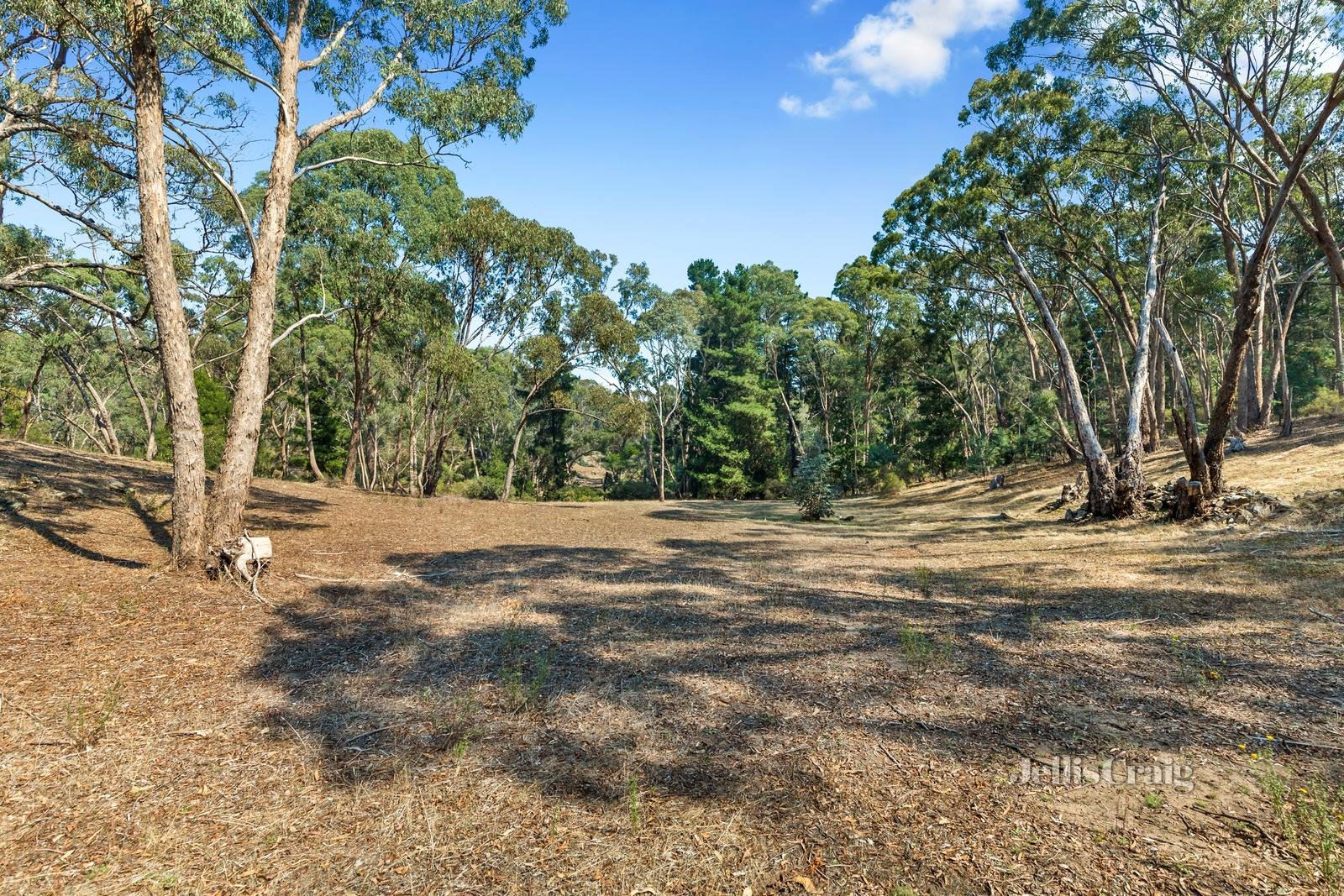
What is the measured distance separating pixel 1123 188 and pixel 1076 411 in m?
7.24

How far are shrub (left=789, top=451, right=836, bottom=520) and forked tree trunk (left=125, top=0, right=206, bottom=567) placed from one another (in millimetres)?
16954

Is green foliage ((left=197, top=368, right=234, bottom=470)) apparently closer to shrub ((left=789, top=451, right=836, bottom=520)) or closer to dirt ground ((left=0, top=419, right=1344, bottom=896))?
dirt ground ((left=0, top=419, right=1344, bottom=896))

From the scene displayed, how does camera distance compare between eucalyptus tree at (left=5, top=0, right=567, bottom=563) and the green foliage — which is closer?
eucalyptus tree at (left=5, top=0, right=567, bottom=563)

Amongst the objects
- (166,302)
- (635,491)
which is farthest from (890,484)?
(166,302)

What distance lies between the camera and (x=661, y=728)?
415cm

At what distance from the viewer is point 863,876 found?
2668mm

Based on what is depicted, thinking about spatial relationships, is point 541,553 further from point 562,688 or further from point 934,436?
point 934,436

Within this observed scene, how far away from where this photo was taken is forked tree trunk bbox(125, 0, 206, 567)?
23.0ft

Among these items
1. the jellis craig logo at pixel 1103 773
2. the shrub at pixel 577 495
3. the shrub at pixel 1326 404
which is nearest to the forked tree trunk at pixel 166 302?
the jellis craig logo at pixel 1103 773

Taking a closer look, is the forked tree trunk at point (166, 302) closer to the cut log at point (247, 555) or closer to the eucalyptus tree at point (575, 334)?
the cut log at point (247, 555)

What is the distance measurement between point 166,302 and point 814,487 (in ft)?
57.9

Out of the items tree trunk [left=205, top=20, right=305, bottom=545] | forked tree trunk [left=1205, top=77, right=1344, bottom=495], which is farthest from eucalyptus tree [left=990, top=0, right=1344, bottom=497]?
tree trunk [left=205, top=20, right=305, bottom=545]

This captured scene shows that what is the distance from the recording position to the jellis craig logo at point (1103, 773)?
10.7 ft

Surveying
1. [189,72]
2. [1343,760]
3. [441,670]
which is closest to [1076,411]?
[1343,760]
